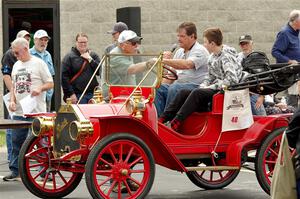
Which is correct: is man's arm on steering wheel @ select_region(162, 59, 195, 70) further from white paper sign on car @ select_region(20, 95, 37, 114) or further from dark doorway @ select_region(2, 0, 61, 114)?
dark doorway @ select_region(2, 0, 61, 114)

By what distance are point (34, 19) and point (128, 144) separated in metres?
11.3

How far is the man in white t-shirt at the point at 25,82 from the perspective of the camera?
12.2m

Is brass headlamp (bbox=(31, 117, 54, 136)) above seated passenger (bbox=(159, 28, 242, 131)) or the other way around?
the other way around

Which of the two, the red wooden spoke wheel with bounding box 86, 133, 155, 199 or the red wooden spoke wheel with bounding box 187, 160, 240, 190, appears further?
the red wooden spoke wheel with bounding box 187, 160, 240, 190

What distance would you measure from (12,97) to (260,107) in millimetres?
3212

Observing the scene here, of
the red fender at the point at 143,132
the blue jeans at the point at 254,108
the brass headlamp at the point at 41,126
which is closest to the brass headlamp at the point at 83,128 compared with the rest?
the red fender at the point at 143,132

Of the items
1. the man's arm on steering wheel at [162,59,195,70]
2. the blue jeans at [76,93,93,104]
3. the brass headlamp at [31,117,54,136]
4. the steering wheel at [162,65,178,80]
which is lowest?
the blue jeans at [76,93,93,104]

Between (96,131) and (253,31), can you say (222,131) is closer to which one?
(96,131)

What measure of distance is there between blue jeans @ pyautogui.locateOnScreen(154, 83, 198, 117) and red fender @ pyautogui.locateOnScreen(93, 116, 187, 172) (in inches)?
37.2

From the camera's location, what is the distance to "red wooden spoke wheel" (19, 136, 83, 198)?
34.1 ft

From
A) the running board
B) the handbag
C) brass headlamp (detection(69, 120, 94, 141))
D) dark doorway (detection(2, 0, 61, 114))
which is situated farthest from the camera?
dark doorway (detection(2, 0, 61, 114))

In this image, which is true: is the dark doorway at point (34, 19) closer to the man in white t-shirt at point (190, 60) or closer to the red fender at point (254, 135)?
the man in white t-shirt at point (190, 60)

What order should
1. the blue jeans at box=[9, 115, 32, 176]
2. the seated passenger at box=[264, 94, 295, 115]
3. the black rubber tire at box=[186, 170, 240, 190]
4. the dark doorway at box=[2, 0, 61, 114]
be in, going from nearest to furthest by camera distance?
the black rubber tire at box=[186, 170, 240, 190], the blue jeans at box=[9, 115, 32, 176], the seated passenger at box=[264, 94, 295, 115], the dark doorway at box=[2, 0, 61, 114]

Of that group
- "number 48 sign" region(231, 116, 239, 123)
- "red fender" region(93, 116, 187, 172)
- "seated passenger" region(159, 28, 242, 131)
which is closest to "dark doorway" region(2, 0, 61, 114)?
"seated passenger" region(159, 28, 242, 131)
